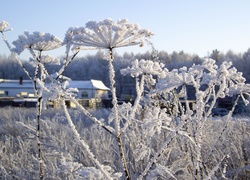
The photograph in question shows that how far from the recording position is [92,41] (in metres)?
1.30

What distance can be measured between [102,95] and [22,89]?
1092 centimetres

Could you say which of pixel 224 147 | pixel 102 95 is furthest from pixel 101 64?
pixel 224 147

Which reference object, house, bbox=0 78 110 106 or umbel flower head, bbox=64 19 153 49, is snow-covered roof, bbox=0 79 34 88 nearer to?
house, bbox=0 78 110 106

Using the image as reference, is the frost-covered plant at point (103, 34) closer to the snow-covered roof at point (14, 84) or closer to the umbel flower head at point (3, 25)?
the umbel flower head at point (3, 25)

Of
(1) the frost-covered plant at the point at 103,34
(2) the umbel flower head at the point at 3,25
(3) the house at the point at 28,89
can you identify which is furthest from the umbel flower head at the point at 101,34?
(3) the house at the point at 28,89

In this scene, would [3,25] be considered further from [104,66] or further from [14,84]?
[104,66]

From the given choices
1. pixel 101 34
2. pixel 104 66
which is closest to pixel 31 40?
pixel 101 34

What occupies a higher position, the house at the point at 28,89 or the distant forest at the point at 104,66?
the distant forest at the point at 104,66

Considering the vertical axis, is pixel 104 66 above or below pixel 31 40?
above

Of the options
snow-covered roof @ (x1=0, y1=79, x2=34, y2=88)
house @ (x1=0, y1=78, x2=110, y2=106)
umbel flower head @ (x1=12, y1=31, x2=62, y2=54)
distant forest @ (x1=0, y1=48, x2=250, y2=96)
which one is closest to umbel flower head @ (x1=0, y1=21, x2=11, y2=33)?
umbel flower head @ (x1=12, y1=31, x2=62, y2=54)

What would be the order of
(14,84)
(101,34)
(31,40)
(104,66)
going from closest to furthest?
1. (101,34)
2. (31,40)
3. (14,84)
4. (104,66)

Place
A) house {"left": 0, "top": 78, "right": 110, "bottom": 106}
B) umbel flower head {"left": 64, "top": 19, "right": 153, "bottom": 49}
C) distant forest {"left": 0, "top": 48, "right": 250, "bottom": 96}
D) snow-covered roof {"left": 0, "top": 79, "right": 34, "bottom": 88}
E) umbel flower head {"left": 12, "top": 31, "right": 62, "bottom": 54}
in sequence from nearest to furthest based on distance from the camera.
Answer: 1. umbel flower head {"left": 64, "top": 19, "right": 153, "bottom": 49}
2. umbel flower head {"left": 12, "top": 31, "right": 62, "bottom": 54}
3. house {"left": 0, "top": 78, "right": 110, "bottom": 106}
4. snow-covered roof {"left": 0, "top": 79, "right": 34, "bottom": 88}
5. distant forest {"left": 0, "top": 48, "right": 250, "bottom": 96}

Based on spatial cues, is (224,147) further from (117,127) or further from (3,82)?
(3,82)

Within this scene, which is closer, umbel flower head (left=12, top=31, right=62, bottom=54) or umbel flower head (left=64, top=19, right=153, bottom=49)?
umbel flower head (left=64, top=19, right=153, bottom=49)
